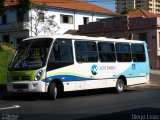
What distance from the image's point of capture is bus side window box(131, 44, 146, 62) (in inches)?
1001

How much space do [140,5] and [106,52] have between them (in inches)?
3589

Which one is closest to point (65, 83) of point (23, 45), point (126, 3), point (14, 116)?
point (23, 45)

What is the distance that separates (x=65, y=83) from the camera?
20.2 meters

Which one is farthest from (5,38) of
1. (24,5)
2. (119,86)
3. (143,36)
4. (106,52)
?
(106,52)

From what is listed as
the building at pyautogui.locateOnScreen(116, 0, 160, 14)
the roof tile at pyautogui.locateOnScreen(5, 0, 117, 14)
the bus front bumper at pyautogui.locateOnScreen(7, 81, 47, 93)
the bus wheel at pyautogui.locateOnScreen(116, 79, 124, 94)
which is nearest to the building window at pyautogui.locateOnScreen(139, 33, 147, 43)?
the roof tile at pyautogui.locateOnScreen(5, 0, 117, 14)

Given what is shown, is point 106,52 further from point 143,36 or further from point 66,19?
point 66,19

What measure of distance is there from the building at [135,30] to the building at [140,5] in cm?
5653

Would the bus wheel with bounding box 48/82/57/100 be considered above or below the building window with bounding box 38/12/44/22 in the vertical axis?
below

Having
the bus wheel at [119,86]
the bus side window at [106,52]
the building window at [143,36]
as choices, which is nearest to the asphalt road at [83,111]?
the bus side window at [106,52]

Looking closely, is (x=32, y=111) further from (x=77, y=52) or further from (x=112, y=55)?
(x=112, y=55)

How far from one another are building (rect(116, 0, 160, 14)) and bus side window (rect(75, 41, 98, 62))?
8553cm

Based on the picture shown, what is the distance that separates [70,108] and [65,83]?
13.5 feet

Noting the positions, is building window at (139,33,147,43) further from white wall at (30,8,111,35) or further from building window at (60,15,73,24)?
building window at (60,15,73,24)

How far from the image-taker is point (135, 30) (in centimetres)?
4753
